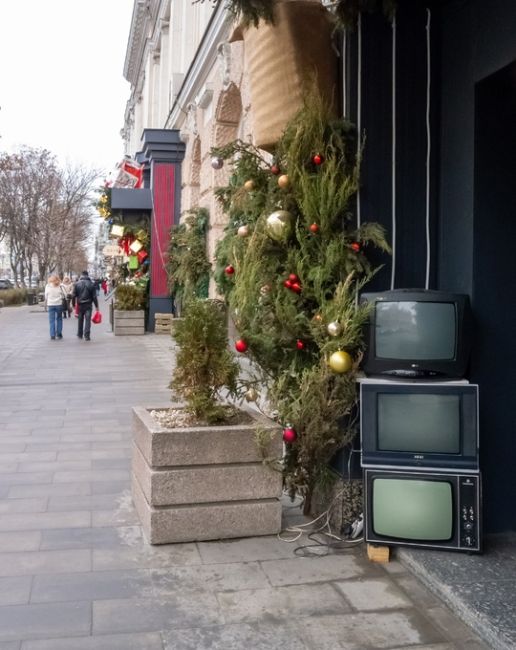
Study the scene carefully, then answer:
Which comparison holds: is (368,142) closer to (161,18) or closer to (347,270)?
(347,270)

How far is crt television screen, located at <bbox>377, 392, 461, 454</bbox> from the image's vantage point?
14.6 ft

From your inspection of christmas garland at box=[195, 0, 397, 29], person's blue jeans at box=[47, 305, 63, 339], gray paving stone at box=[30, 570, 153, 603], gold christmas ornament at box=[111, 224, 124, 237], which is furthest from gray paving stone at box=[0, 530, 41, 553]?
gold christmas ornament at box=[111, 224, 124, 237]

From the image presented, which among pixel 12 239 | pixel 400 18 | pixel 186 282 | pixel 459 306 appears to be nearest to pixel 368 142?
pixel 400 18

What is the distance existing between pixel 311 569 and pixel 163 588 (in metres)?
0.86

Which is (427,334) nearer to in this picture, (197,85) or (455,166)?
(455,166)

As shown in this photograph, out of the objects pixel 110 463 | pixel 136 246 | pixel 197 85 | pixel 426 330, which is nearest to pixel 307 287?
pixel 426 330

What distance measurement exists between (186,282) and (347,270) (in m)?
13.7

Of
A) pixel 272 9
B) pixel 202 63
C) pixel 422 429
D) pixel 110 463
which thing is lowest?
pixel 110 463

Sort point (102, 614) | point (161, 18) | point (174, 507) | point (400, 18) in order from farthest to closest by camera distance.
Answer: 1. point (161, 18)
2. point (400, 18)
3. point (174, 507)
4. point (102, 614)

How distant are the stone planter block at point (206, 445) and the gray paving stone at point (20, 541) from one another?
869mm

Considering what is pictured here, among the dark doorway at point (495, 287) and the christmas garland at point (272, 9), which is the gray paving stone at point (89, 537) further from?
the christmas garland at point (272, 9)

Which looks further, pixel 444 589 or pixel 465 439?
pixel 465 439

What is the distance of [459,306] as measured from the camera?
4.48 metres

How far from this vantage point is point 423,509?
14.7 feet
